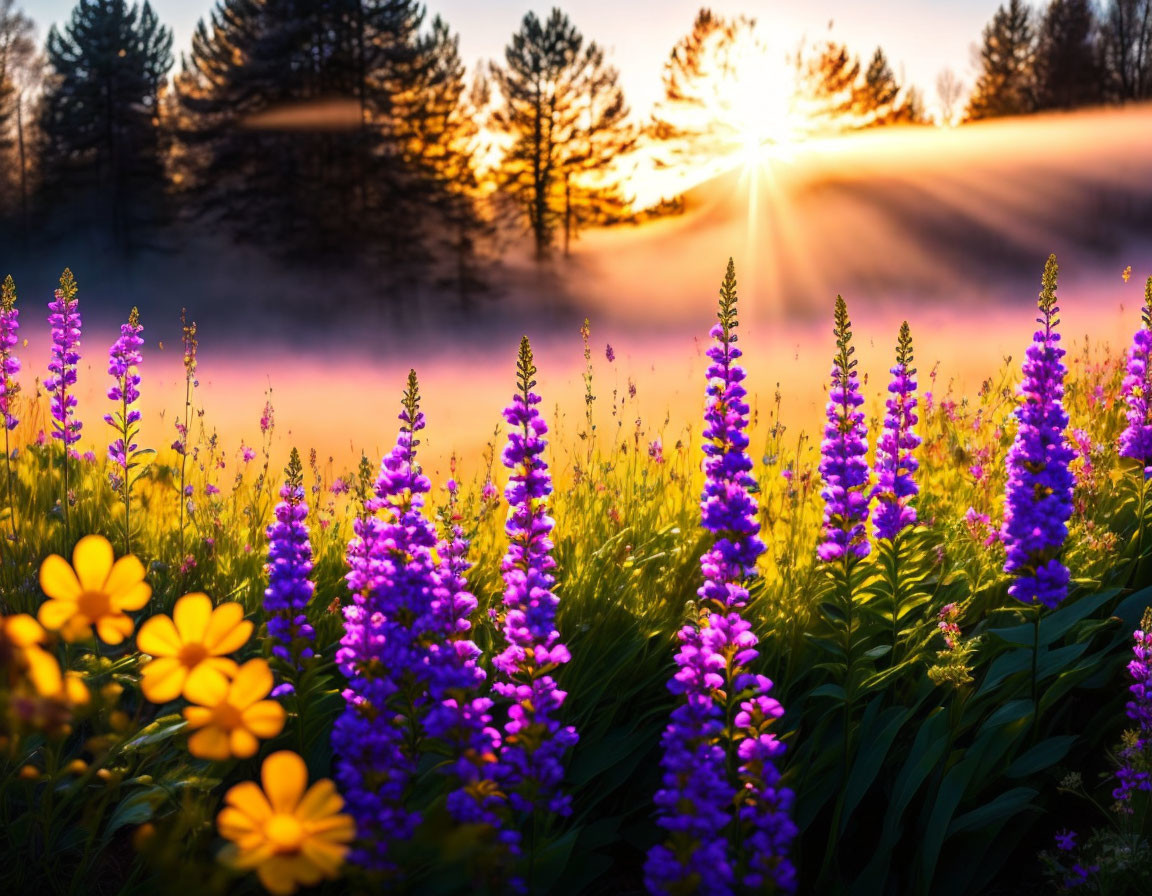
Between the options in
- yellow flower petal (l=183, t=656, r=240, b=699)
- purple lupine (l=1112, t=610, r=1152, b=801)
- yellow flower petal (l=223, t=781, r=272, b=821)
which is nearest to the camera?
yellow flower petal (l=223, t=781, r=272, b=821)

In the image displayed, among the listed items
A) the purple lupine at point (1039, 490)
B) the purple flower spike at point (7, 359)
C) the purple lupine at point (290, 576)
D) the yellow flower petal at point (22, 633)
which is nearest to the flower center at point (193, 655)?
the yellow flower petal at point (22, 633)

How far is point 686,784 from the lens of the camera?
6.63ft

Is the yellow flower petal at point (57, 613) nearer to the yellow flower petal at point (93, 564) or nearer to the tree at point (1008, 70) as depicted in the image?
the yellow flower petal at point (93, 564)

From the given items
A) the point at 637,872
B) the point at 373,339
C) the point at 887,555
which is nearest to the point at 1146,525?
the point at 887,555

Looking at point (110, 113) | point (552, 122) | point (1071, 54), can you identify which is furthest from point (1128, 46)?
point (110, 113)

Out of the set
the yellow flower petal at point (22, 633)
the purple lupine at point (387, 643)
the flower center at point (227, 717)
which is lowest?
the purple lupine at point (387, 643)

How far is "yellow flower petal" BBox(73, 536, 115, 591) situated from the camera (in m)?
1.39

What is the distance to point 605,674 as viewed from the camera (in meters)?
3.37

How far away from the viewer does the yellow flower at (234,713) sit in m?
1.21

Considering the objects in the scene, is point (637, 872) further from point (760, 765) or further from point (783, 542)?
point (783, 542)

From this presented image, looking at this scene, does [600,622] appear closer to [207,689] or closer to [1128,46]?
[207,689]

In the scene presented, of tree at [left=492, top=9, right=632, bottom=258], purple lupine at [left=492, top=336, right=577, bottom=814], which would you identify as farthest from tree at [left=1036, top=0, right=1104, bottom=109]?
purple lupine at [left=492, top=336, right=577, bottom=814]

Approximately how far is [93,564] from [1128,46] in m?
48.6

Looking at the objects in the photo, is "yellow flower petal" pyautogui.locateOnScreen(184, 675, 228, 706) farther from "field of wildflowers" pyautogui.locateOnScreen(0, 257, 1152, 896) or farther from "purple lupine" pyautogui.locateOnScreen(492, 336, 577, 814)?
"purple lupine" pyautogui.locateOnScreen(492, 336, 577, 814)
